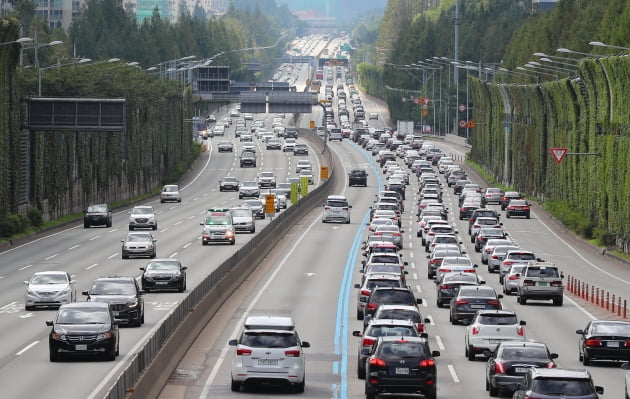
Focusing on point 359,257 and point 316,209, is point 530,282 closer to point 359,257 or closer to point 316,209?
point 359,257

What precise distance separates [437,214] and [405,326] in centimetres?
5928

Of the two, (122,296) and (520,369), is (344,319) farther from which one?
(520,369)

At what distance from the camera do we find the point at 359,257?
7569cm

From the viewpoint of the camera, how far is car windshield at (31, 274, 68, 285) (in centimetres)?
4988

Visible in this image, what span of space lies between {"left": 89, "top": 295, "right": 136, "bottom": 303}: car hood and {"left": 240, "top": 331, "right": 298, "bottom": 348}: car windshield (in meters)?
11.9

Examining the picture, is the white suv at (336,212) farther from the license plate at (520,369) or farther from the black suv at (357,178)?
the license plate at (520,369)

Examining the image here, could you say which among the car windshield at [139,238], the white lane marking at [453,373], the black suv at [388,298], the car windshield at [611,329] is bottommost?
the car windshield at [139,238]

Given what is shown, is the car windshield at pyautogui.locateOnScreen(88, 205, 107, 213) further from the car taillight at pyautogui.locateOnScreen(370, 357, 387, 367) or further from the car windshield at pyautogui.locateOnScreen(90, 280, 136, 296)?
the car taillight at pyautogui.locateOnScreen(370, 357, 387, 367)

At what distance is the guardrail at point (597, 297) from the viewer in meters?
53.6

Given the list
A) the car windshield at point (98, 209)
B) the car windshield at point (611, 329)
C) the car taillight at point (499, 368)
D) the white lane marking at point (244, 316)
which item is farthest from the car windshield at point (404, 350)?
the car windshield at point (98, 209)

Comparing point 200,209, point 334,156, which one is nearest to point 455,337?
point 200,209

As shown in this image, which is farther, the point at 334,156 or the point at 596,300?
the point at 334,156

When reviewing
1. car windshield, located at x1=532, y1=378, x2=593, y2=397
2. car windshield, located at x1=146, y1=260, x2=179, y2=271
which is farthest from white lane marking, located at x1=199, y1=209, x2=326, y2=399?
car windshield, located at x1=532, y1=378, x2=593, y2=397

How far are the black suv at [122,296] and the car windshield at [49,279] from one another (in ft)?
16.4
